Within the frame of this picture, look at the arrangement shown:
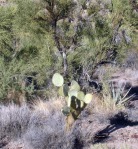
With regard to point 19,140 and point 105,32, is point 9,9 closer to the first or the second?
point 105,32

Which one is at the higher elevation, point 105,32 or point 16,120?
point 105,32

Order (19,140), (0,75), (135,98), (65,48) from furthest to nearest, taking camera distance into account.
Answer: (135,98), (65,48), (0,75), (19,140)

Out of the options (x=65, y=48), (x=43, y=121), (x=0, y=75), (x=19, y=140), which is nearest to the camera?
(x=19, y=140)

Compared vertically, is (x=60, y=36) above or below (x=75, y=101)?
above

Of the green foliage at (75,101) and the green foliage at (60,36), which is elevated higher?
the green foliage at (60,36)

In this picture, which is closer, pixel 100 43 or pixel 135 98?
pixel 100 43

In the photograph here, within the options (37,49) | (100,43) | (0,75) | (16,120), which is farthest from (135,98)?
(16,120)

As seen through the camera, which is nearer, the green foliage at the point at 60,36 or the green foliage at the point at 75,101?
the green foliage at the point at 75,101

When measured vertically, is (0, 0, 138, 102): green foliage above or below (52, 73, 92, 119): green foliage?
above

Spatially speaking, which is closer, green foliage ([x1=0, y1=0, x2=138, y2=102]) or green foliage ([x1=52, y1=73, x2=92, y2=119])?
green foliage ([x1=52, y1=73, x2=92, y2=119])

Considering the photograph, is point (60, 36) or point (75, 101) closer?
point (75, 101)

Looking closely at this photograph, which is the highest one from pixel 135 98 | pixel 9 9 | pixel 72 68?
pixel 9 9

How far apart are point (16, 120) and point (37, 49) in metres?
3.44

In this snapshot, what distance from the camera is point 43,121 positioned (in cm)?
903
